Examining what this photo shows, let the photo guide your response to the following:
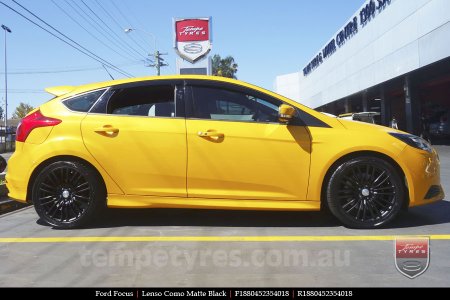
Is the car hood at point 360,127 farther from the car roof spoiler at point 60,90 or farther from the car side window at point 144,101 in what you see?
the car roof spoiler at point 60,90

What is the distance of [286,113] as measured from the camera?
4656mm

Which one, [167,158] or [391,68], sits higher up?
[391,68]

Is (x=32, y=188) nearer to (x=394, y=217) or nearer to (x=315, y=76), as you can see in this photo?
(x=394, y=217)

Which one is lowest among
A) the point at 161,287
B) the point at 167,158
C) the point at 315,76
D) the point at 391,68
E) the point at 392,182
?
the point at 161,287

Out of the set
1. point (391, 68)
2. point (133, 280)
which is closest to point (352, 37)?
Result: point (391, 68)

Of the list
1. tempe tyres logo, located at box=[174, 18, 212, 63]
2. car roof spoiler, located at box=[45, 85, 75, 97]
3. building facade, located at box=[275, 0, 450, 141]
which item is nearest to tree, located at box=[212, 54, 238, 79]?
building facade, located at box=[275, 0, 450, 141]

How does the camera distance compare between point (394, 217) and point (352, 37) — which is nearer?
point (394, 217)

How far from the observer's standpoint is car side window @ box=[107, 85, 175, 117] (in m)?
4.93

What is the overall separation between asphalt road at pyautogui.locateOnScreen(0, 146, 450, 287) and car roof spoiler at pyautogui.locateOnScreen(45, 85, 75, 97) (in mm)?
1497

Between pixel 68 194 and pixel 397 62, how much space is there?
21.4m

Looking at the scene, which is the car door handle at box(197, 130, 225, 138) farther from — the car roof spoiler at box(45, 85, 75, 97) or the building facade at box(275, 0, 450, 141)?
the building facade at box(275, 0, 450, 141)

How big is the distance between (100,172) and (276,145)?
185 centimetres

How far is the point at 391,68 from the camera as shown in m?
24.1

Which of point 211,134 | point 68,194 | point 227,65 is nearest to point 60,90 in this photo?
point 68,194
